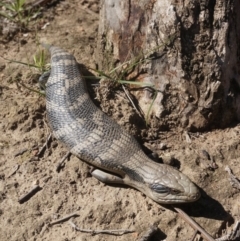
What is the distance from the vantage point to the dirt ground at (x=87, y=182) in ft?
13.0

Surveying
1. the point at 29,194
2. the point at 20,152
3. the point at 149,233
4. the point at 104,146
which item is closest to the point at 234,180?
the point at 149,233

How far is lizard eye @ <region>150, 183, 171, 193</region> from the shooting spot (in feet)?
13.2

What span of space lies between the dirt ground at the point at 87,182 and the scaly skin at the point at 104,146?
0.12 meters

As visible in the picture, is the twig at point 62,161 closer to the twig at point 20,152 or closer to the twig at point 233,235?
the twig at point 20,152

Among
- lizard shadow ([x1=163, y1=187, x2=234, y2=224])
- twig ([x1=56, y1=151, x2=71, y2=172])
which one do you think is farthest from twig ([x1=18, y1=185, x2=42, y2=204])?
lizard shadow ([x1=163, y1=187, x2=234, y2=224])

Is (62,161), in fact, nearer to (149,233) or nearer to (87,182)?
(87,182)

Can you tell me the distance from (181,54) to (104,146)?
1016 mm

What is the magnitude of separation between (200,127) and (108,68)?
40.4 inches

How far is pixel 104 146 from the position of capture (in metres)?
4.33

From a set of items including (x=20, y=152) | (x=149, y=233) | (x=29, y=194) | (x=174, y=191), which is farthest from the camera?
(x=20, y=152)

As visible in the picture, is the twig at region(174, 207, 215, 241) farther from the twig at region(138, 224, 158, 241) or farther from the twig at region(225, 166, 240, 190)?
the twig at region(225, 166, 240, 190)

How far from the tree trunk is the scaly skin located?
1.43ft

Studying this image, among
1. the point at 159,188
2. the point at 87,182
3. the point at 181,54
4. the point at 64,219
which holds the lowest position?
the point at 64,219

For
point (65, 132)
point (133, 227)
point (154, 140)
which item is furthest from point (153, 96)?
point (133, 227)
